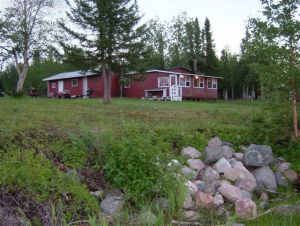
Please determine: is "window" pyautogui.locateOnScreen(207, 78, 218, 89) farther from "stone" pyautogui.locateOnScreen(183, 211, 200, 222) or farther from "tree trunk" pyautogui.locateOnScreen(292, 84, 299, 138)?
"stone" pyautogui.locateOnScreen(183, 211, 200, 222)

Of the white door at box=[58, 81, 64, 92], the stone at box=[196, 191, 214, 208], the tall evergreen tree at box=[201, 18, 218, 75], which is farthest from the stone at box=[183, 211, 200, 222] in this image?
the tall evergreen tree at box=[201, 18, 218, 75]

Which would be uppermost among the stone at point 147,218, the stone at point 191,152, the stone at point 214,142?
the stone at point 214,142

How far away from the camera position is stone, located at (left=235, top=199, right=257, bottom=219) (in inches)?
227

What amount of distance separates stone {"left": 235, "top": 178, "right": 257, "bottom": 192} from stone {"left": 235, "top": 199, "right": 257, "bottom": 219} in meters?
1.00

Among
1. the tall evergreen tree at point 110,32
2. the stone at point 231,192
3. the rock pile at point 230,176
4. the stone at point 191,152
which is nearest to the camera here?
the rock pile at point 230,176

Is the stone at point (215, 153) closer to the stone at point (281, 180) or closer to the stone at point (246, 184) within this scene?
the stone at point (246, 184)

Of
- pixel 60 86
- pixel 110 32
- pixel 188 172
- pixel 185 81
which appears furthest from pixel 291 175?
pixel 60 86

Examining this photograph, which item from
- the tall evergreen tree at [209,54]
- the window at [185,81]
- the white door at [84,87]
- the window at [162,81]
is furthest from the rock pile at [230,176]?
the tall evergreen tree at [209,54]

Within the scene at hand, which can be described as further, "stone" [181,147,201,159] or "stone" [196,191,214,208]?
"stone" [181,147,201,159]

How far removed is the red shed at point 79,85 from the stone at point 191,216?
2930 centimetres

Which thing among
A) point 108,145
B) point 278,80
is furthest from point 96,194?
point 278,80

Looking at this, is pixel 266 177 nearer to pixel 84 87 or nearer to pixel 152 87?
pixel 152 87

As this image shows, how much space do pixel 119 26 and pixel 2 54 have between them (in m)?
15.4

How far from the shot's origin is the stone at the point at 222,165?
24.1 ft
